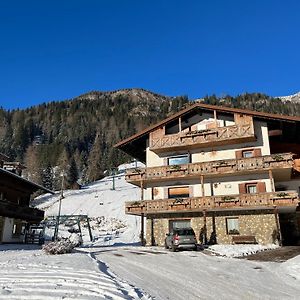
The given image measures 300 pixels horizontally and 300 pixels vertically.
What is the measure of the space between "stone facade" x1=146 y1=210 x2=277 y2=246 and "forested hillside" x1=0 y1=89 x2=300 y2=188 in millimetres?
84372

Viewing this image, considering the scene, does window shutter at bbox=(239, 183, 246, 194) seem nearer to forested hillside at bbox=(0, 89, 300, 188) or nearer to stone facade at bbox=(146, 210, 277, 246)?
stone facade at bbox=(146, 210, 277, 246)

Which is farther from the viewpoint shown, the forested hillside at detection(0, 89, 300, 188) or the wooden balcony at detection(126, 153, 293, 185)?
the forested hillside at detection(0, 89, 300, 188)

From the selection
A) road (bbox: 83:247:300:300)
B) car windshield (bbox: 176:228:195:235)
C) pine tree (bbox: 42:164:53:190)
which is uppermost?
pine tree (bbox: 42:164:53:190)

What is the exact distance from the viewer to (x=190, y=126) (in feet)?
107

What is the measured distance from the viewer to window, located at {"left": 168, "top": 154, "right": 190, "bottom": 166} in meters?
31.6

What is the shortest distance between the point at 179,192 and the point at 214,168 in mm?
4123

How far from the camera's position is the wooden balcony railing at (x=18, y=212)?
31170 millimetres

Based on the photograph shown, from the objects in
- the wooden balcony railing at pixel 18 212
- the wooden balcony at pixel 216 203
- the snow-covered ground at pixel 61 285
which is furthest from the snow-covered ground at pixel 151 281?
the wooden balcony railing at pixel 18 212

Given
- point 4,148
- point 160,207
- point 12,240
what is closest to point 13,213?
point 12,240

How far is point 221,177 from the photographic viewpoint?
29.5 m

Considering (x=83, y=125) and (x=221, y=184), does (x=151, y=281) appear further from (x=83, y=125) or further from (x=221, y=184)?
(x=83, y=125)

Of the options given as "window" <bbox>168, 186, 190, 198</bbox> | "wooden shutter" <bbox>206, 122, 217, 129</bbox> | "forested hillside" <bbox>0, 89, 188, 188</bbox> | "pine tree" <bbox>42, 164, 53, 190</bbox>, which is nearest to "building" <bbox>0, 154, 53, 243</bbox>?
"window" <bbox>168, 186, 190, 198</bbox>

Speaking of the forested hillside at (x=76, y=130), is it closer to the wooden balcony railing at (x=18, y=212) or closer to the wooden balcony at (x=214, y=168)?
the wooden balcony railing at (x=18, y=212)

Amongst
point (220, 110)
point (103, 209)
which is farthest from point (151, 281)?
point (103, 209)
